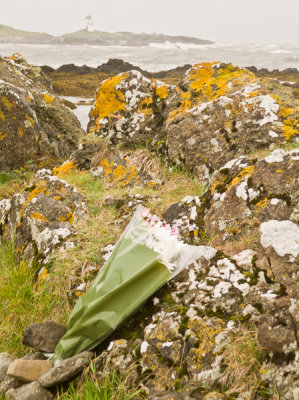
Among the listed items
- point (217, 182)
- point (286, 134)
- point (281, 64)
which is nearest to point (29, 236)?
point (217, 182)

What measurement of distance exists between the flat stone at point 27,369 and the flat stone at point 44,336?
0.73 feet

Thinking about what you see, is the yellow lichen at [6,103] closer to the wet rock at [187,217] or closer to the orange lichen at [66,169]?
the orange lichen at [66,169]

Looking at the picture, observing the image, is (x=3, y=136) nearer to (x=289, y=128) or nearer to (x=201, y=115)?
(x=201, y=115)

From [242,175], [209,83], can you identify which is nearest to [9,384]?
[242,175]

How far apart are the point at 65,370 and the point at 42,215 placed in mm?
2409

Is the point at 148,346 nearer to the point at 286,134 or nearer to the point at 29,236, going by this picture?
the point at 29,236

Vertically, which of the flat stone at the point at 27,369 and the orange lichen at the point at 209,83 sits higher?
the orange lichen at the point at 209,83

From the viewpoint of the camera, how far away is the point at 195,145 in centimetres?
570

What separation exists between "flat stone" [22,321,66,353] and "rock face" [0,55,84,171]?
526cm

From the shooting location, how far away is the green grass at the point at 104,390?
2.63 meters

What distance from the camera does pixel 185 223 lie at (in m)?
Result: 4.23

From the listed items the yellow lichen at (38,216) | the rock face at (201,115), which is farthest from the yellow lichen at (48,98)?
the yellow lichen at (38,216)

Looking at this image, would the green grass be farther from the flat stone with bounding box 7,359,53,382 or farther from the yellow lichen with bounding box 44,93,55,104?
the yellow lichen with bounding box 44,93,55,104

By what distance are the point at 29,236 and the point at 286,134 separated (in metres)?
3.69
